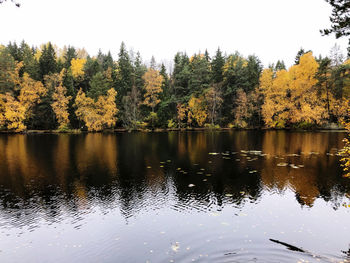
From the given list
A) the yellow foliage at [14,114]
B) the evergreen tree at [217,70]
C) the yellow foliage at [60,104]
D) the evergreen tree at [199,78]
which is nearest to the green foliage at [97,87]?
the yellow foliage at [60,104]

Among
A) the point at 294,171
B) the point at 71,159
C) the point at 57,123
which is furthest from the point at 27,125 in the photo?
the point at 294,171

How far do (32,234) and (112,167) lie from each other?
1066cm

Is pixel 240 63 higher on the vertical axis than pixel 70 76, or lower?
higher

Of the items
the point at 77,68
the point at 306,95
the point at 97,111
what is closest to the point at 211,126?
the point at 306,95

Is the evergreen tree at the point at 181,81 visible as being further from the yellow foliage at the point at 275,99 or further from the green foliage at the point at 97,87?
the yellow foliage at the point at 275,99

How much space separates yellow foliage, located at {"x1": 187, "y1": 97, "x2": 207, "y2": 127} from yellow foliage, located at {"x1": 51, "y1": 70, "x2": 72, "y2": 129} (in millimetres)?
30386

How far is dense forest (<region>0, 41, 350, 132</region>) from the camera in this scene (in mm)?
55250

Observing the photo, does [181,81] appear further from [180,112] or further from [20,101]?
[20,101]

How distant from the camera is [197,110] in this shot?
65.4 m

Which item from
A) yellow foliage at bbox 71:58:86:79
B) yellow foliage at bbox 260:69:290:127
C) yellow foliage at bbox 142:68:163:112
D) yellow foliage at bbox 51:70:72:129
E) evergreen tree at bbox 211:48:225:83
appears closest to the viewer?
yellow foliage at bbox 260:69:290:127

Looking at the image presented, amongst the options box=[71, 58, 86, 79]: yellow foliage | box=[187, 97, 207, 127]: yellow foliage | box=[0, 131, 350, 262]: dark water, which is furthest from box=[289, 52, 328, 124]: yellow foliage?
box=[71, 58, 86, 79]: yellow foliage

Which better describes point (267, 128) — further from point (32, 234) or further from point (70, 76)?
point (32, 234)

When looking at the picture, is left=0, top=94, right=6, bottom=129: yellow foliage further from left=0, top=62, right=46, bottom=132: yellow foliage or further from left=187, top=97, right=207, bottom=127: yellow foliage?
left=187, top=97, right=207, bottom=127: yellow foliage

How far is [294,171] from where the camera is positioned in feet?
56.8
